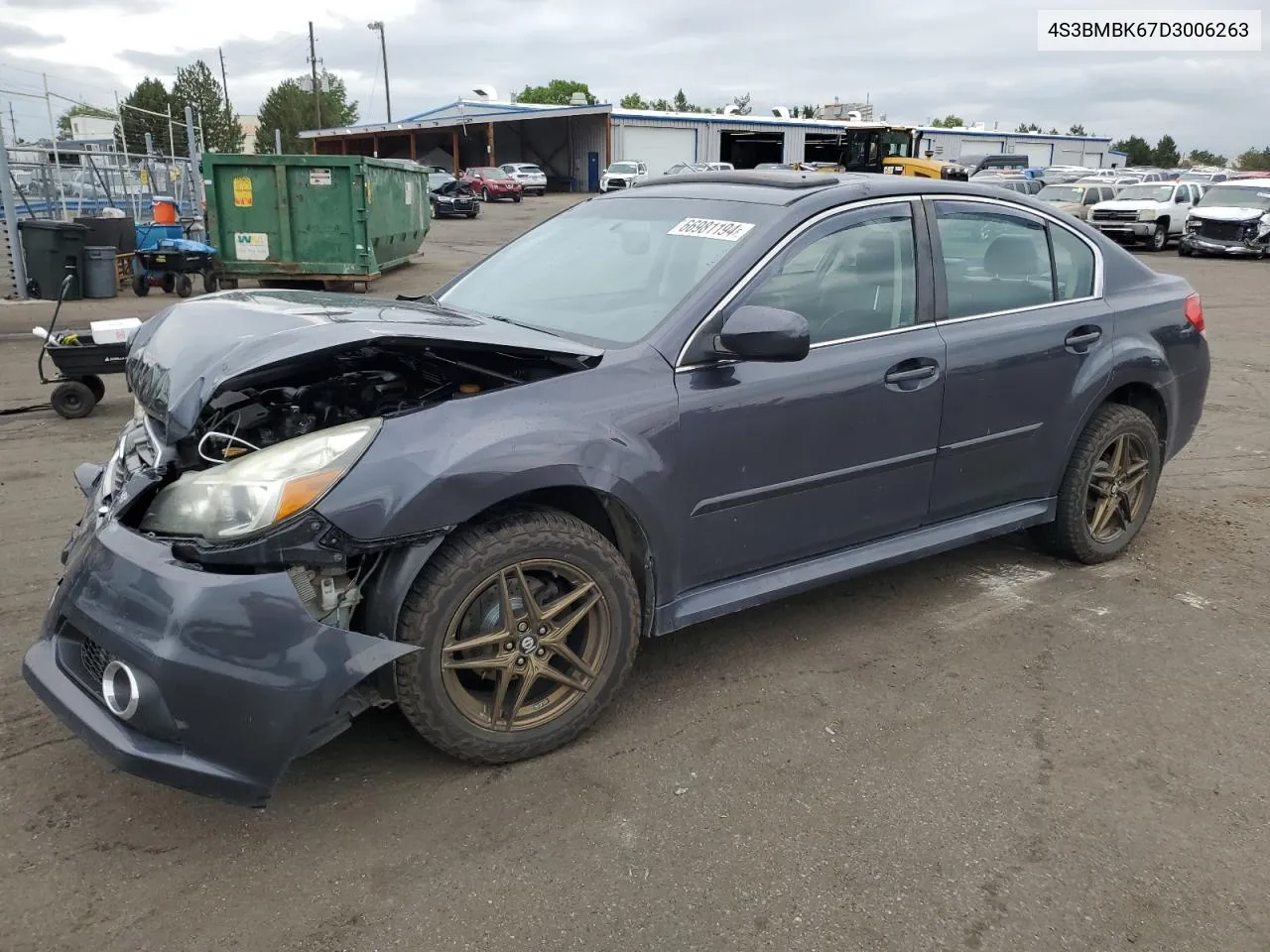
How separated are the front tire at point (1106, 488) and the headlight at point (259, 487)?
319cm

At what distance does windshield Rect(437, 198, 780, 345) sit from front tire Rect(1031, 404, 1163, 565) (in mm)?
1945

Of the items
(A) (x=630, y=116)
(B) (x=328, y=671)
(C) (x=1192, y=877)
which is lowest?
(C) (x=1192, y=877)

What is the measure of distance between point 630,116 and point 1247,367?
154 feet

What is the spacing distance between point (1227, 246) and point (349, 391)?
89.7 ft

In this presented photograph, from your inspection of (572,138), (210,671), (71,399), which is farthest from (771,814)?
(572,138)

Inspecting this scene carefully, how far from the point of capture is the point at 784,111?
176 feet

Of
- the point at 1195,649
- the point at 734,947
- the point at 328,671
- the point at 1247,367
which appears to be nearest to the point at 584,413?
the point at 328,671

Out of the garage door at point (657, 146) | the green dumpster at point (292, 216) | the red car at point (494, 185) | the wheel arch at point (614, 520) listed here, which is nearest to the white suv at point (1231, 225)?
the green dumpster at point (292, 216)

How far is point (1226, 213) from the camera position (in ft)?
81.5

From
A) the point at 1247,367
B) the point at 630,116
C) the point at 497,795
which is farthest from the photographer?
the point at 630,116

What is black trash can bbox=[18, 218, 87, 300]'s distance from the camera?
13.1 m

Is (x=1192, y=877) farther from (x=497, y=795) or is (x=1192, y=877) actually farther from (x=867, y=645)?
(x=497, y=795)

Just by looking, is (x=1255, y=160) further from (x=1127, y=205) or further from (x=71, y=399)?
(x=71, y=399)

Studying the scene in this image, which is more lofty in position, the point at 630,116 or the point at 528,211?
the point at 630,116
